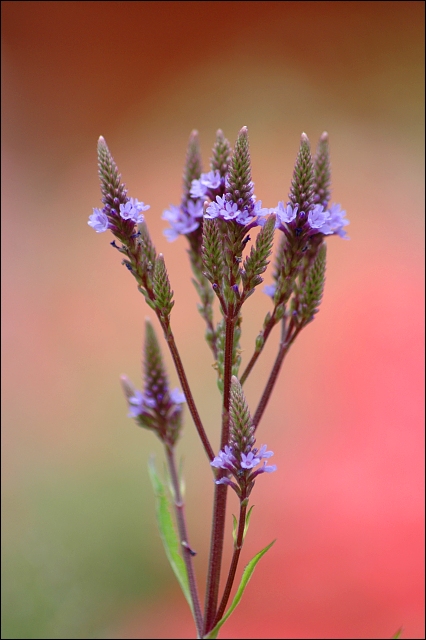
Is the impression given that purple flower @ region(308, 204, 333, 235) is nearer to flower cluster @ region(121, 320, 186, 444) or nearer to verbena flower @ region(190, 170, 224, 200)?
verbena flower @ region(190, 170, 224, 200)

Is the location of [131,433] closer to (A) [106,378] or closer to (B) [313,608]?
(A) [106,378]

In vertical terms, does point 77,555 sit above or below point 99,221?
below

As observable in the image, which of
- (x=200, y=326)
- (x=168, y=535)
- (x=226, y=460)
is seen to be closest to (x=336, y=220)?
(x=226, y=460)

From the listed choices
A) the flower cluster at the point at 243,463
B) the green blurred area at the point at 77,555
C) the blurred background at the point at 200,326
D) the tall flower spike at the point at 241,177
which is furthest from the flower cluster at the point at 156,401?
the green blurred area at the point at 77,555

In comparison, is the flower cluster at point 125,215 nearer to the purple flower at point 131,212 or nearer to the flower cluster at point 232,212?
the purple flower at point 131,212

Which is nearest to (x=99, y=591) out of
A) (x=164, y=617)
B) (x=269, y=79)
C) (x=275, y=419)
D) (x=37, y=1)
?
(x=164, y=617)

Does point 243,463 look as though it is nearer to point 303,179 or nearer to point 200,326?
point 303,179

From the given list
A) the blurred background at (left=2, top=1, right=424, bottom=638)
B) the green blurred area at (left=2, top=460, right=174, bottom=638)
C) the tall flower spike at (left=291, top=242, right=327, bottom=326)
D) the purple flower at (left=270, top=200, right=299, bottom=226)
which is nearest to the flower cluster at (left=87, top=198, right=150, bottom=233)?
the purple flower at (left=270, top=200, right=299, bottom=226)
